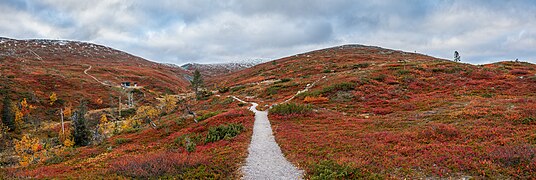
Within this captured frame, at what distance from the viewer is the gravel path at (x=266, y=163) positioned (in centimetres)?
1259

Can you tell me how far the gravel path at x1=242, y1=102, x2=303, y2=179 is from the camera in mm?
12594

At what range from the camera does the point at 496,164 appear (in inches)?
447

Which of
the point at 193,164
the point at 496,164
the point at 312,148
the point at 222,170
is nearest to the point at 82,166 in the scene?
the point at 193,164

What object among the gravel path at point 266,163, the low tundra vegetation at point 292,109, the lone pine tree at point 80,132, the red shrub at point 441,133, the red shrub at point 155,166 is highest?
the low tundra vegetation at point 292,109

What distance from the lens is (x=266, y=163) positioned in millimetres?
14594

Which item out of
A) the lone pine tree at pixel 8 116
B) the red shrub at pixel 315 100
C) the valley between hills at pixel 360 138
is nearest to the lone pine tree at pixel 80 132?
the valley between hills at pixel 360 138

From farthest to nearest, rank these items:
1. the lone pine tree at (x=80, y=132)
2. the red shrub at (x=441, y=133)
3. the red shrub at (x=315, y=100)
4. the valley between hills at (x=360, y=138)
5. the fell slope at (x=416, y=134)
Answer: the lone pine tree at (x=80, y=132)
the red shrub at (x=315, y=100)
the red shrub at (x=441, y=133)
the valley between hills at (x=360, y=138)
the fell slope at (x=416, y=134)

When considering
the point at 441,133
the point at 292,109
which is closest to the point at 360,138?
the point at 441,133

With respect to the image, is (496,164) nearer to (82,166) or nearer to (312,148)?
(312,148)

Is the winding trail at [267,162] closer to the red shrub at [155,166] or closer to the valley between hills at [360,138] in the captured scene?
the valley between hills at [360,138]

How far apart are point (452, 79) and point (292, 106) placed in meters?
32.1

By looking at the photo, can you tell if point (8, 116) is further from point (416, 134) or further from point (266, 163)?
point (416, 134)

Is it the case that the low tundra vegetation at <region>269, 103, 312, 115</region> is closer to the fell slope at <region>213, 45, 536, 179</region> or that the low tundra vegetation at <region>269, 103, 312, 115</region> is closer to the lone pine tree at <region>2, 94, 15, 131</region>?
the fell slope at <region>213, 45, 536, 179</region>

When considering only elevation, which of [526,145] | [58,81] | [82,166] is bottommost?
[82,166]
